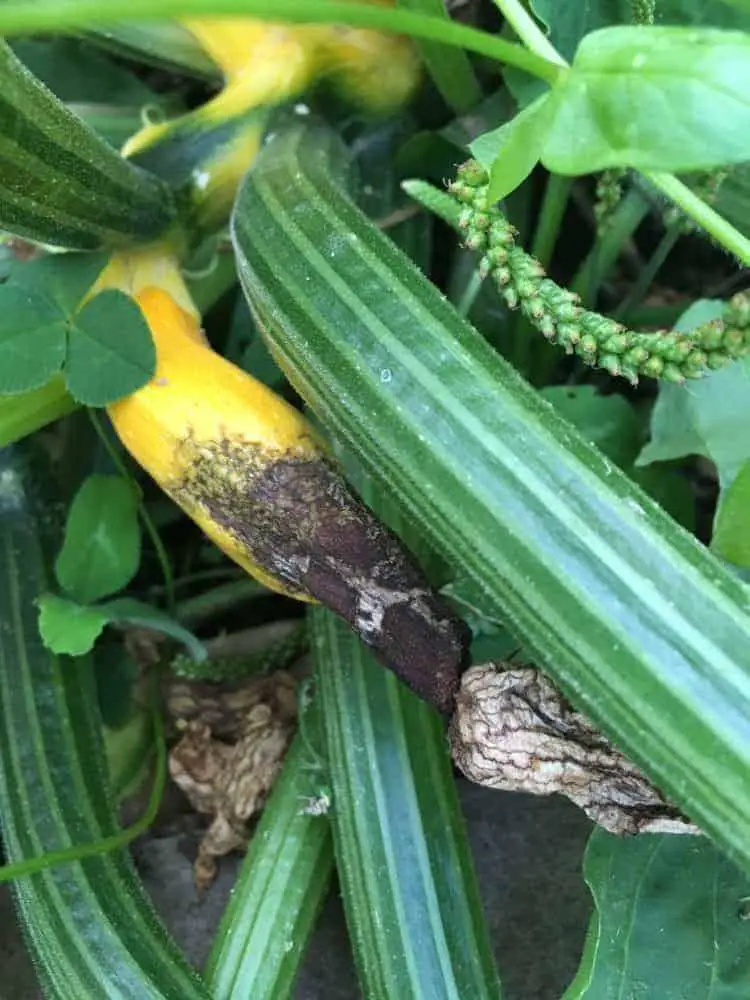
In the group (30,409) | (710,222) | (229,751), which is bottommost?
(229,751)

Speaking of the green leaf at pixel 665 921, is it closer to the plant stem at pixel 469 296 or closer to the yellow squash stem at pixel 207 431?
the yellow squash stem at pixel 207 431

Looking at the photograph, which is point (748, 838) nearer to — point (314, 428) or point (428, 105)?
point (314, 428)

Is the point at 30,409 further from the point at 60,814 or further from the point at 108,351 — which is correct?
the point at 60,814

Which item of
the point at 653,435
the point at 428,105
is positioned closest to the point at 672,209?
the point at 653,435

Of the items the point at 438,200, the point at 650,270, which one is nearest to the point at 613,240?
the point at 650,270

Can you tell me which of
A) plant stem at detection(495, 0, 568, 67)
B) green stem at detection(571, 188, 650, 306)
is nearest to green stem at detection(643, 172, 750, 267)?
plant stem at detection(495, 0, 568, 67)

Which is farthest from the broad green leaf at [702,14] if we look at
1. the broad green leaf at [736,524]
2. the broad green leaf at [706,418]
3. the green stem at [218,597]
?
the green stem at [218,597]
